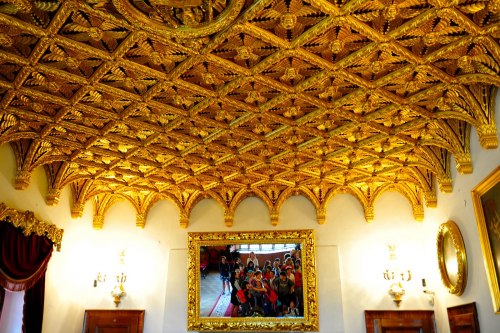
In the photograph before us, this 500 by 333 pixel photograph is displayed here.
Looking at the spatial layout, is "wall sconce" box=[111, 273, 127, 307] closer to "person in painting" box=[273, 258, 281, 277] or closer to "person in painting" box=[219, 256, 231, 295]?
"person in painting" box=[219, 256, 231, 295]

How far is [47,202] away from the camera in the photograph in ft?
31.9

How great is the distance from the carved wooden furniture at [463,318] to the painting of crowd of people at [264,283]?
3.22 meters

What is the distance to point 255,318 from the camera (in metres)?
10.6

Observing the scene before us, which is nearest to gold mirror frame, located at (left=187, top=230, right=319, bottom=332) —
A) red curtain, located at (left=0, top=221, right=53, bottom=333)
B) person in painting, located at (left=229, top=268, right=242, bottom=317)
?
person in painting, located at (left=229, top=268, right=242, bottom=317)

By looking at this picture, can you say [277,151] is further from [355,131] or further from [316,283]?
[316,283]

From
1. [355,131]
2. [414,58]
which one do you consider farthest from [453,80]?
[355,131]

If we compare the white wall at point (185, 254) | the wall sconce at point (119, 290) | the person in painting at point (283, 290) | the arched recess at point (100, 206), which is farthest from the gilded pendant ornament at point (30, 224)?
the person in painting at point (283, 290)

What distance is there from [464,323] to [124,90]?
7.14m

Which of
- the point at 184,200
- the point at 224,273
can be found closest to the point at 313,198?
the point at 224,273

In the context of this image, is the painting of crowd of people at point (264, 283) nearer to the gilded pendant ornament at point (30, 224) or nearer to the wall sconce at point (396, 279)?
the wall sconce at point (396, 279)

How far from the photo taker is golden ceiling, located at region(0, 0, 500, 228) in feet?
16.6

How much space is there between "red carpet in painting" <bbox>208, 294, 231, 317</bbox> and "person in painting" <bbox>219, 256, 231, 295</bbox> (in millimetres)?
162

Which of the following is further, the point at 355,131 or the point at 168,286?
the point at 168,286

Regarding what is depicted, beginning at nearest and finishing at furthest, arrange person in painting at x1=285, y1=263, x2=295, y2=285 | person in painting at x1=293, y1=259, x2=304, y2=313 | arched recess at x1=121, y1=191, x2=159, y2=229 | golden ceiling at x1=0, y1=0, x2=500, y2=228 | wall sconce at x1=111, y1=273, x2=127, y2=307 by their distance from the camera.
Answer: golden ceiling at x1=0, y1=0, x2=500, y2=228, person in painting at x1=293, y1=259, x2=304, y2=313, person in painting at x1=285, y1=263, x2=295, y2=285, wall sconce at x1=111, y1=273, x2=127, y2=307, arched recess at x1=121, y1=191, x2=159, y2=229
